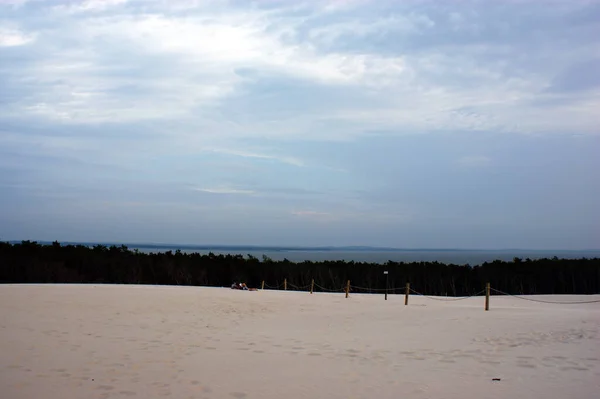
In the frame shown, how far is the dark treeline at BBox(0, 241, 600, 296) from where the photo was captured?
39.5 m

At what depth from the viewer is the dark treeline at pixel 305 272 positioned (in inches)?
1554

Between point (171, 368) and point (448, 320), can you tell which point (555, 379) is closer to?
point (171, 368)

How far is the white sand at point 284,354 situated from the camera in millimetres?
6859

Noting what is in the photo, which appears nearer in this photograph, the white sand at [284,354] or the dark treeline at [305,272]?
the white sand at [284,354]

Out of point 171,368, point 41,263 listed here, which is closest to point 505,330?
point 171,368

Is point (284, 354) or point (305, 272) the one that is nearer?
point (284, 354)

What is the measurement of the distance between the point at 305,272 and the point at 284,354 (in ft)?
123

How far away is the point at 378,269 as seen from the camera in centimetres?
4856

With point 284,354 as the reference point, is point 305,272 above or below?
above

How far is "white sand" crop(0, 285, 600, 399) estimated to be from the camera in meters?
6.86

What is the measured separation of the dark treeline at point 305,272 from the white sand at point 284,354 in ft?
81.7

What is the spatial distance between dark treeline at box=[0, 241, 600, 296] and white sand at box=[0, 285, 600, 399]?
2490 centimetres

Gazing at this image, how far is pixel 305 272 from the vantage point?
46.7 metres

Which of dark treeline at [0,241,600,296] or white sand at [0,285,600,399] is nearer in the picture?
white sand at [0,285,600,399]
